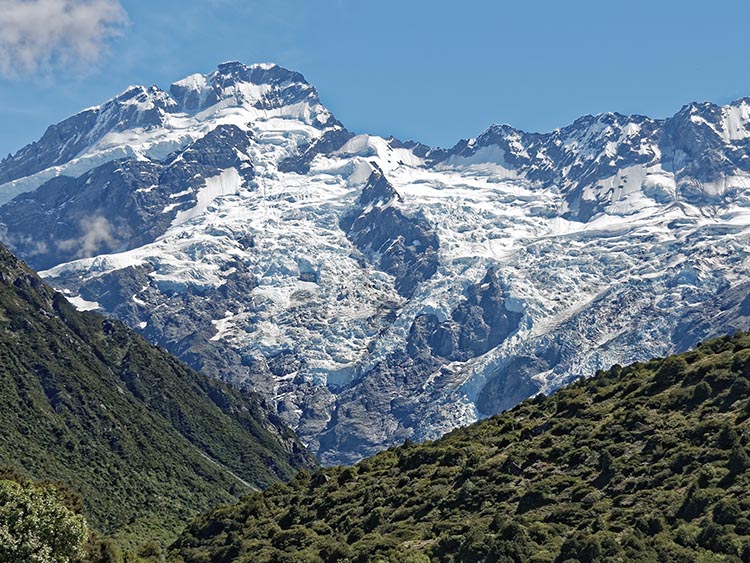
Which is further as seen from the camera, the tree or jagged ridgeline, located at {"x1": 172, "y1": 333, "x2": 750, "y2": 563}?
jagged ridgeline, located at {"x1": 172, "y1": 333, "x2": 750, "y2": 563}

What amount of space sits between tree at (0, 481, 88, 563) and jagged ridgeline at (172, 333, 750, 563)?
22.4 m

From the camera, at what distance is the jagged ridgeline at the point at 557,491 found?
2736 inches

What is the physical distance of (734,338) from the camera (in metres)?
106

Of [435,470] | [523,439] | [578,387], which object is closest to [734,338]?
[578,387]

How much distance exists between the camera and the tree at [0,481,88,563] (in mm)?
63875

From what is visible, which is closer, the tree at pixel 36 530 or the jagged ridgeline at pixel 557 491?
the tree at pixel 36 530

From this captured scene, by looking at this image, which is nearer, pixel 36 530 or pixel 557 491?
pixel 36 530

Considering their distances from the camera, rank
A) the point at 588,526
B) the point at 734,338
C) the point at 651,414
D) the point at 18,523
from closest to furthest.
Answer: the point at 18,523
the point at 588,526
the point at 651,414
the point at 734,338

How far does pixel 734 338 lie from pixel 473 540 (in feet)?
151

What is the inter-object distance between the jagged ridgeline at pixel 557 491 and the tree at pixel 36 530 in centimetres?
2239

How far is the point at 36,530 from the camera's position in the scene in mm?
65750

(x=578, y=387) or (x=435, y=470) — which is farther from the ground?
(x=578, y=387)

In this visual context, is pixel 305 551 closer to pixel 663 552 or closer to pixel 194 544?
pixel 194 544

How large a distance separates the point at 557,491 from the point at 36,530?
39389 millimetres
